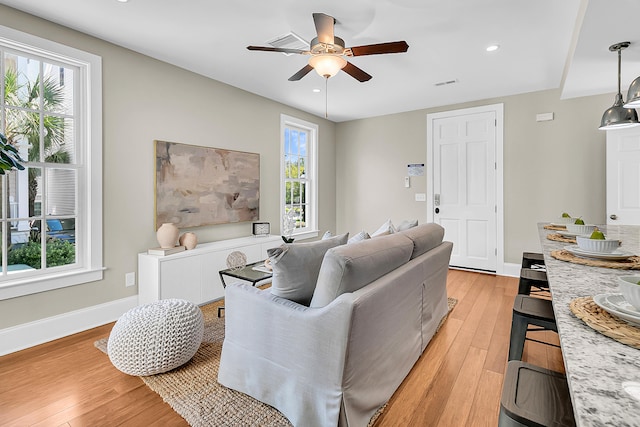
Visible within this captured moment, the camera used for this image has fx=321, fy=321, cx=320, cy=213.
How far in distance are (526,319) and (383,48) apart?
192 cm

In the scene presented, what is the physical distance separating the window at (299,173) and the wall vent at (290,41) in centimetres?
203

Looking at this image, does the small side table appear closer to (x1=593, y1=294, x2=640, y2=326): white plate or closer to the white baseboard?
the white baseboard

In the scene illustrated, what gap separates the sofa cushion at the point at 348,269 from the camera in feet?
5.27

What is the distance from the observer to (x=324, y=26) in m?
2.19

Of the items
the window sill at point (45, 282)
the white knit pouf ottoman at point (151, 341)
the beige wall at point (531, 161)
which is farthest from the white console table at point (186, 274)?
the beige wall at point (531, 161)

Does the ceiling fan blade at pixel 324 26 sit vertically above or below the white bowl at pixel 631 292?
above

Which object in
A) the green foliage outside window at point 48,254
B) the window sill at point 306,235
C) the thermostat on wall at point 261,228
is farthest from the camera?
the window sill at point 306,235

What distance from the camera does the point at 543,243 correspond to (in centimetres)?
195

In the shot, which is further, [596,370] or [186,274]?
[186,274]

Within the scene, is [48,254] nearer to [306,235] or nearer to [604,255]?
[306,235]

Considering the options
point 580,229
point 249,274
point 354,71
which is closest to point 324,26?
point 354,71

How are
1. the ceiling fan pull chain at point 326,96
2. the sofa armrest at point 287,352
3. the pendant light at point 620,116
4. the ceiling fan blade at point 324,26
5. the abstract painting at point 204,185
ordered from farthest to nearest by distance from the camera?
the ceiling fan pull chain at point 326,96, the abstract painting at point 204,185, the pendant light at point 620,116, the ceiling fan blade at point 324,26, the sofa armrest at point 287,352

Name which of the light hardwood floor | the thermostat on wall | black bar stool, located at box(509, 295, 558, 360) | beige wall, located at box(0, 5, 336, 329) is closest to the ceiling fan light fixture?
beige wall, located at box(0, 5, 336, 329)

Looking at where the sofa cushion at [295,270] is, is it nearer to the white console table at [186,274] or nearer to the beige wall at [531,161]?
the white console table at [186,274]
